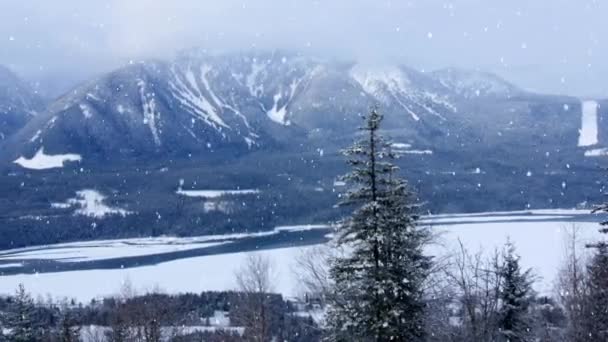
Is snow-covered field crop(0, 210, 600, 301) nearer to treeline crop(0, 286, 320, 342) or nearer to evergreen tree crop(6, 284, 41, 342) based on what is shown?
treeline crop(0, 286, 320, 342)

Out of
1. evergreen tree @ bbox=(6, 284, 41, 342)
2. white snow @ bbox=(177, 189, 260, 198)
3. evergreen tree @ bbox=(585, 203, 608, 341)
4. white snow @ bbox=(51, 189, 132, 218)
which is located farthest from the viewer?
white snow @ bbox=(177, 189, 260, 198)

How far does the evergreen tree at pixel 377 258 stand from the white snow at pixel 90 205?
497 ft

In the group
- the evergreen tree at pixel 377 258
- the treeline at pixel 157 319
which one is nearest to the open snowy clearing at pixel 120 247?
the treeline at pixel 157 319

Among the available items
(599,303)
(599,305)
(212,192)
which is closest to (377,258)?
(599,303)

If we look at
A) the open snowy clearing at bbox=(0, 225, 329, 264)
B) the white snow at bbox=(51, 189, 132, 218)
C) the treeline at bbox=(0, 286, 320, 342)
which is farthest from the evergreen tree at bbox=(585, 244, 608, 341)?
the white snow at bbox=(51, 189, 132, 218)

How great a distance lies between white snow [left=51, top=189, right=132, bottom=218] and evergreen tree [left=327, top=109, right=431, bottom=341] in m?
151

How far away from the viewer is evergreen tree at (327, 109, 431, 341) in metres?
14.7

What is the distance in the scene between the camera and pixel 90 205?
Result: 567 feet

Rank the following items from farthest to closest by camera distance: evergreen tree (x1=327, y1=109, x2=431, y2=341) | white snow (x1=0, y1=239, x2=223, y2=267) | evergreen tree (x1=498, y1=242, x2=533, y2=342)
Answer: white snow (x1=0, y1=239, x2=223, y2=267) → evergreen tree (x1=498, y1=242, x2=533, y2=342) → evergreen tree (x1=327, y1=109, x2=431, y2=341)

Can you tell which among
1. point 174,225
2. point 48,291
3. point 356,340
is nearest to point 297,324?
point 356,340

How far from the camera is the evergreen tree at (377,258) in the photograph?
1467 cm

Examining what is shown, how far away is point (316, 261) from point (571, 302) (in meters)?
8.53

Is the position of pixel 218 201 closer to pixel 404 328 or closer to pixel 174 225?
pixel 174 225

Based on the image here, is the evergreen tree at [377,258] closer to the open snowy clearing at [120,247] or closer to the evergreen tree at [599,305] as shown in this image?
the evergreen tree at [599,305]
